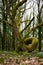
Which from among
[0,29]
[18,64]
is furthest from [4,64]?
[0,29]

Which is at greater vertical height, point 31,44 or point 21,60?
point 21,60

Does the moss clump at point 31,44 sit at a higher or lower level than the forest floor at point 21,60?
lower

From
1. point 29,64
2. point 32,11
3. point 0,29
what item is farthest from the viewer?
point 32,11

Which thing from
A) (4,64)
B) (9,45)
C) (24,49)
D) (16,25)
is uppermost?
(16,25)

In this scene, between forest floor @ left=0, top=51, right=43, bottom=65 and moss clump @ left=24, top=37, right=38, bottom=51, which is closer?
forest floor @ left=0, top=51, right=43, bottom=65

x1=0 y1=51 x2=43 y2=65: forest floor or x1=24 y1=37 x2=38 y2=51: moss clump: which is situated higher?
x1=0 y1=51 x2=43 y2=65: forest floor

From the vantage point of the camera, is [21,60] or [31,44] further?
[31,44]

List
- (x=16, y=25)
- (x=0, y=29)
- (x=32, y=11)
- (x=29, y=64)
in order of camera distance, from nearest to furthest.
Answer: (x=29, y=64) → (x=16, y=25) → (x=0, y=29) → (x=32, y=11)

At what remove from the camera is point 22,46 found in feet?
33.2

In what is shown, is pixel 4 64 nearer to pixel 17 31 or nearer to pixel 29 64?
pixel 29 64

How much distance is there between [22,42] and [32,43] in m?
0.65

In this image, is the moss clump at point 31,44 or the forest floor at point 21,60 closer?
the forest floor at point 21,60

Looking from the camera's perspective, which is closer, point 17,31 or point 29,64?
point 29,64

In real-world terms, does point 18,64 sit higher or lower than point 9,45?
higher
